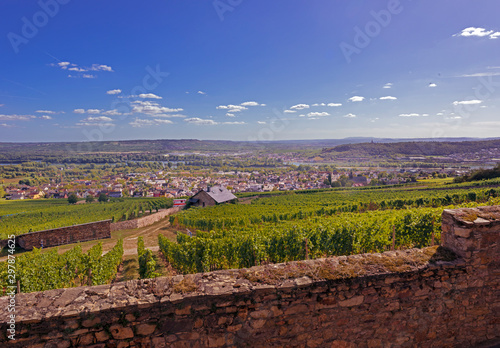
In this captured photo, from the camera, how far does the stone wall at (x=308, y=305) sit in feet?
11.4

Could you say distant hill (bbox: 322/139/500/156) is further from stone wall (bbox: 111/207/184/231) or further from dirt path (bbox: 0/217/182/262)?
dirt path (bbox: 0/217/182/262)

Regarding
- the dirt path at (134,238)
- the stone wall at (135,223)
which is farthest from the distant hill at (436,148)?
the dirt path at (134,238)

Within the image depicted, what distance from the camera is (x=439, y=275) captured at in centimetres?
479

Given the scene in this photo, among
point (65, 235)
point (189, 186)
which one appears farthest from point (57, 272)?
point (189, 186)

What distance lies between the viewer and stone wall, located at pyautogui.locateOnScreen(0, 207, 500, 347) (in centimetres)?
348

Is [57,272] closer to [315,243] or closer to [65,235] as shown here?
[315,243]

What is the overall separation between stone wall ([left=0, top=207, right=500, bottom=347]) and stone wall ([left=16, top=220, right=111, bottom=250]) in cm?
2958

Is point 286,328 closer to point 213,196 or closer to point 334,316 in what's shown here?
point 334,316

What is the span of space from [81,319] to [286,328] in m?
2.96

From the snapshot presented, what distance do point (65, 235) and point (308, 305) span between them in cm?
3190

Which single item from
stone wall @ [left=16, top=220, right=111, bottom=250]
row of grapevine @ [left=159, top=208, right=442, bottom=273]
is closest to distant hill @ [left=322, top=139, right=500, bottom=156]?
row of grapevine @ [left=159, top=208, right=442, bottom=273]

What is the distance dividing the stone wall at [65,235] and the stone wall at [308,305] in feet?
97.1

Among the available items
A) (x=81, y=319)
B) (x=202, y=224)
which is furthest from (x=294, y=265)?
(x=202, y=224)

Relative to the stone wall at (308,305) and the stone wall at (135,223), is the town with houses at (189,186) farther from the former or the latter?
the stone wall at (308,305)
